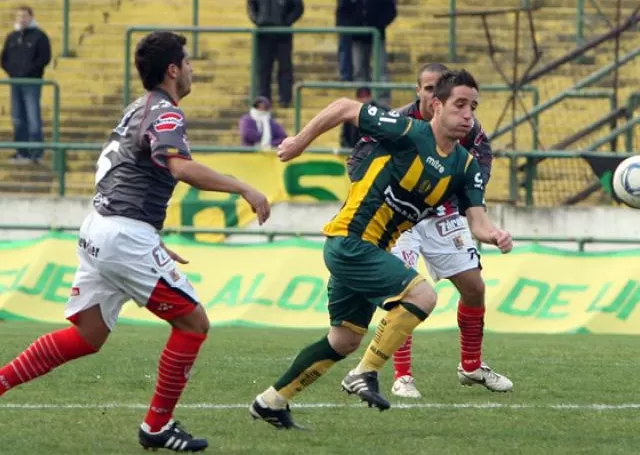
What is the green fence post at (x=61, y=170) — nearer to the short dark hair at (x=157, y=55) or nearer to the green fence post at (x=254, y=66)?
the green fence post at (x=254, y=66)

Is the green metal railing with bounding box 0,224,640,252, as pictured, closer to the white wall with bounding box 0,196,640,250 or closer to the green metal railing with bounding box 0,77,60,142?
the white wall with bounding box 0,196,640,250

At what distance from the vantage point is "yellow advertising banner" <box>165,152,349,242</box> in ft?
60.8

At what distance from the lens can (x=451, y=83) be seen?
366 inches

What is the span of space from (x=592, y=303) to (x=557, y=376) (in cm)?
447

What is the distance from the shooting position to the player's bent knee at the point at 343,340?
30.2 feet

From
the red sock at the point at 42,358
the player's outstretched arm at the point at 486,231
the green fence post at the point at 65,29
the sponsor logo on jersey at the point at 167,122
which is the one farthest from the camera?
the green fence post at the point at 65,29

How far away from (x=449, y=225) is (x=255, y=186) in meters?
7.42

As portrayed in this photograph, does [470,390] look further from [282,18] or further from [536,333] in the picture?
[282,18]

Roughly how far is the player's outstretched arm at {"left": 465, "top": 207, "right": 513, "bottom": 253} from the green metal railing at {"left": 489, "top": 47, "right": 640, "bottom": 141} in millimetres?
10694

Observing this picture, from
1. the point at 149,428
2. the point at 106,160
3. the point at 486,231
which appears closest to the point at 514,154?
A: the point at 486,231

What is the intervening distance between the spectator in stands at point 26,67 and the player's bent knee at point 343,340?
12.2 m

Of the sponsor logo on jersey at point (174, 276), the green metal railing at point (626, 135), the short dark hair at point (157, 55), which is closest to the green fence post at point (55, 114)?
the green metal railing at point (626, 135)

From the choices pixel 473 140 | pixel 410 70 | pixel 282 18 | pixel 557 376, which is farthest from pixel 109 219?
pixel 410 70

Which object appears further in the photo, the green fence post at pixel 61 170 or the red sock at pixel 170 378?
the green fence post at pixel 61 170
